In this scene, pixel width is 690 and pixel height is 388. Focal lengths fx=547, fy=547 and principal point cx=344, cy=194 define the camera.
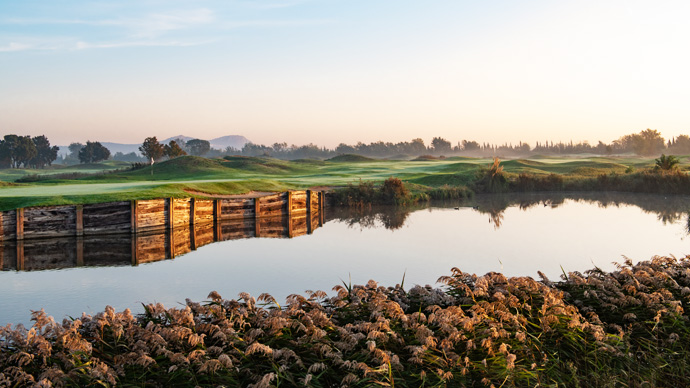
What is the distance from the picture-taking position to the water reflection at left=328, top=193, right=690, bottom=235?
2711 centimetres

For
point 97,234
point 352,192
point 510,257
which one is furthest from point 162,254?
point 352,192

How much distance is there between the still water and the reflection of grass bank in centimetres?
464

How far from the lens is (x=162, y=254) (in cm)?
1777

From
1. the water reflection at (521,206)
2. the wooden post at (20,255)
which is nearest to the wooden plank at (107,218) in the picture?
the wooden post at (20,255)

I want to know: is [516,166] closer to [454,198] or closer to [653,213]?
[454,198]

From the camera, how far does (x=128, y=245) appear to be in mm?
19203

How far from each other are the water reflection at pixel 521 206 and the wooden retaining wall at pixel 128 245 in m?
3.96

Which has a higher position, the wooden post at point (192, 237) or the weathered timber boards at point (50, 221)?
the weathered timber boards at point (50, 221)

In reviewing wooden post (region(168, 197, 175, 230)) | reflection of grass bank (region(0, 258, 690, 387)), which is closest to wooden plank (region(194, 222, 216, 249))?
wooden post (region(168, 197, 175, 230))

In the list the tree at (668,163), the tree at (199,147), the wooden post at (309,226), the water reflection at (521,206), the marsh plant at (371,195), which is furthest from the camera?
the tree at (199,147)

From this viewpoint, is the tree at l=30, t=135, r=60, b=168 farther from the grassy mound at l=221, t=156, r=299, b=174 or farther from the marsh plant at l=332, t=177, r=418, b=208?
the marsh plant at l=332, t=177, r=418, b=208

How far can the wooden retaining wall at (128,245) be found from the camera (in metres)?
16.5

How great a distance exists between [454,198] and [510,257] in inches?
957

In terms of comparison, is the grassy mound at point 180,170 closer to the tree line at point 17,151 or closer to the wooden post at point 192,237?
the wooden post at point 192,237
